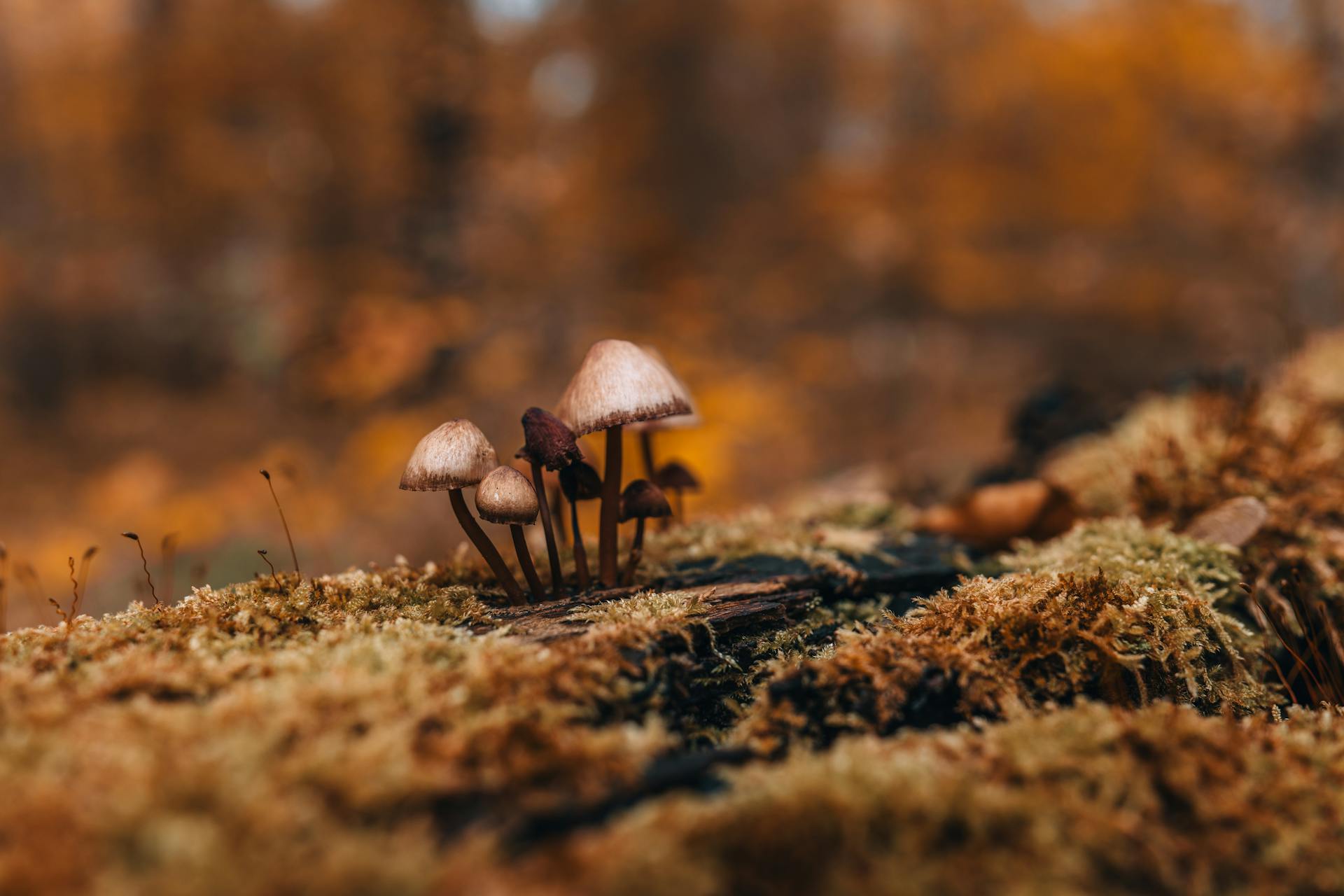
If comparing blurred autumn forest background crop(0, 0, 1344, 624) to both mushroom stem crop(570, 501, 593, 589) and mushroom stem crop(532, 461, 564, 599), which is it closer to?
mushroom stem crop(570, 501, 593, 589)

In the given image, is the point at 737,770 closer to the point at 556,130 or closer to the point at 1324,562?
the point at 1324,562

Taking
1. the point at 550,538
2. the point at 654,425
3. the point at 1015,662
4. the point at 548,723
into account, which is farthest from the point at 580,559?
the point at 1015,662

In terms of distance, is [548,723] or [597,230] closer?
[548,723]

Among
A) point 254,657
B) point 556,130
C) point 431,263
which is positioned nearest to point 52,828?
point 254,657

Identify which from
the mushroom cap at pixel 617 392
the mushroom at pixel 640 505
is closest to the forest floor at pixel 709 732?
the mushroom at pixel 640 505

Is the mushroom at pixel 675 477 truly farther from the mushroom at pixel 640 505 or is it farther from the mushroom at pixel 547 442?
the mushroom at pixel 547 442

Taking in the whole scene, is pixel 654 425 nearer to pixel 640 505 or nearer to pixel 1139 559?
pixel 640 505
